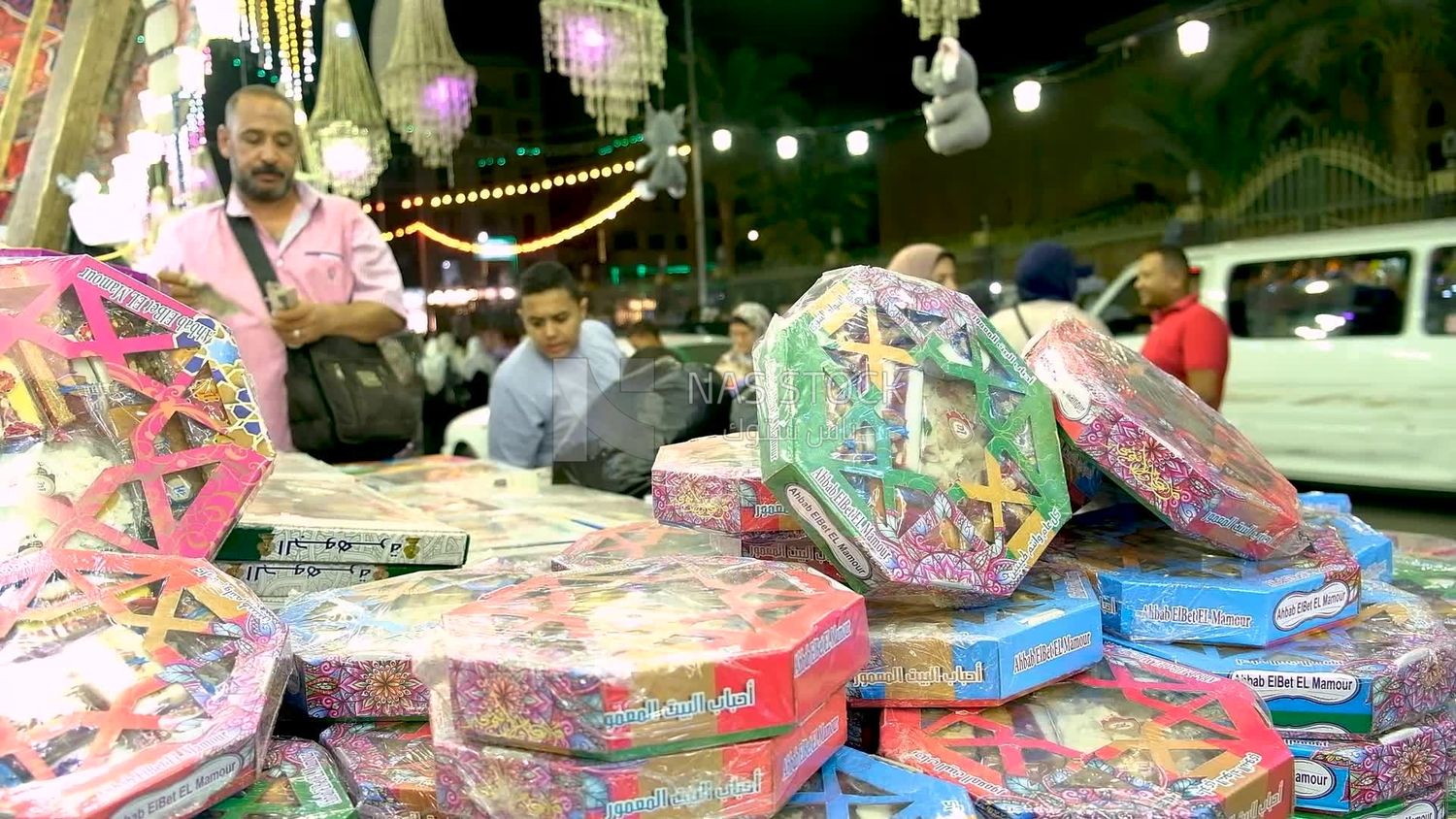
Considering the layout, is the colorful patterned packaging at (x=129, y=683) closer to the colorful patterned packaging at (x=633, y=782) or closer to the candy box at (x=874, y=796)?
the colorful patterned packaging at (x=633, y=782)

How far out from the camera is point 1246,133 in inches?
286

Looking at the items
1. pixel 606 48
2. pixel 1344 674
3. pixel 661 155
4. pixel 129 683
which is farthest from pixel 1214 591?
pixel 661 155

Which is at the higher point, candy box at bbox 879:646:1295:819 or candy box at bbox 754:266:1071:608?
candy box at bbox 754:266:1071:608

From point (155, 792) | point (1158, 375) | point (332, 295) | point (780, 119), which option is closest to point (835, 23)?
point (780, 119)

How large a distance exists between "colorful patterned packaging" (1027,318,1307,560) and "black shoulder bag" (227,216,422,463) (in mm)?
1575

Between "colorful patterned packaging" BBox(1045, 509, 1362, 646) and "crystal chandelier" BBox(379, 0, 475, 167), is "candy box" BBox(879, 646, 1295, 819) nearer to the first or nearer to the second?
"colorful patterned packaging" BBox(1045, 509, 1362, 646)

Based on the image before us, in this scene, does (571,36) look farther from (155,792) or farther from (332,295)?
(155,792)

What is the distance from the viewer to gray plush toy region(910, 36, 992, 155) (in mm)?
5242

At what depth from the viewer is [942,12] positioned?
4.88 m

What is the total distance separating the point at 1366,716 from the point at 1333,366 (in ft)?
15.9

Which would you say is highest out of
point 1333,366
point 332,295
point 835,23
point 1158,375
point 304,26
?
point 835,23

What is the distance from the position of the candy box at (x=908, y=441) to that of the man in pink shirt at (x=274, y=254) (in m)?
1.55

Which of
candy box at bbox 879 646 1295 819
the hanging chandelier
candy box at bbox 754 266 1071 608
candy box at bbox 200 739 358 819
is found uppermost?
the hanging chandelier

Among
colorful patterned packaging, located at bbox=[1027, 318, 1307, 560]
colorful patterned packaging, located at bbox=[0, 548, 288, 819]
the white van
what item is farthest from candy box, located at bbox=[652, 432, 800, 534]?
the white van
